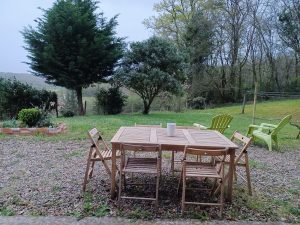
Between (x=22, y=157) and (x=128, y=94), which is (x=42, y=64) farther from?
(x=22, y=157)

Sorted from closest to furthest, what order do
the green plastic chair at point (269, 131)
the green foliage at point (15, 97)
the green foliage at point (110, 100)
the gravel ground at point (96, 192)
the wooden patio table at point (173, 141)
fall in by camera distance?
the gravel ground at point (96, 192), the wooden patio table at point (173, 141), the green plastic chair at point (269, 131), the green foliage at point (15, 97), the green foliage at point (110, 100)

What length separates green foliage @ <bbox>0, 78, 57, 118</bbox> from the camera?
11852mm

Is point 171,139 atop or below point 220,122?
atop

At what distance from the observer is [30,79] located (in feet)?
43.7

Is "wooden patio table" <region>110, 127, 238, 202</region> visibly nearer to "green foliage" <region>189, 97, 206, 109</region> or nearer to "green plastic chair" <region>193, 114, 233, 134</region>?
"green plastic chair" <region>193, 114, 233, 134</region>

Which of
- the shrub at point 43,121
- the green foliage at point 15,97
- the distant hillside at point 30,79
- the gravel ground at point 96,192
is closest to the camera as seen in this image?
the gravel ground at point 96,192

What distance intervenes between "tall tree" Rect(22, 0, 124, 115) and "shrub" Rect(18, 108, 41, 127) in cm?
533

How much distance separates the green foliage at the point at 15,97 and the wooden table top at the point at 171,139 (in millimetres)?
8604

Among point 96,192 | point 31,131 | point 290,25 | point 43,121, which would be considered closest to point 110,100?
point 43,121

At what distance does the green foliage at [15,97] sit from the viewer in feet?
38.9

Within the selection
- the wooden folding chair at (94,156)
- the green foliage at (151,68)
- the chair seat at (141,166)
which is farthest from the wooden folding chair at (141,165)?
the green foliage at (151,68)

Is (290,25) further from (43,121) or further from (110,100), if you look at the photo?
(43,121)

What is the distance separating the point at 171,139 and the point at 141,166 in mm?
493

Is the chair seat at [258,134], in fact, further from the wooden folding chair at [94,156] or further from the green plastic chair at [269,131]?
the wooden folding chair at [94,156]
